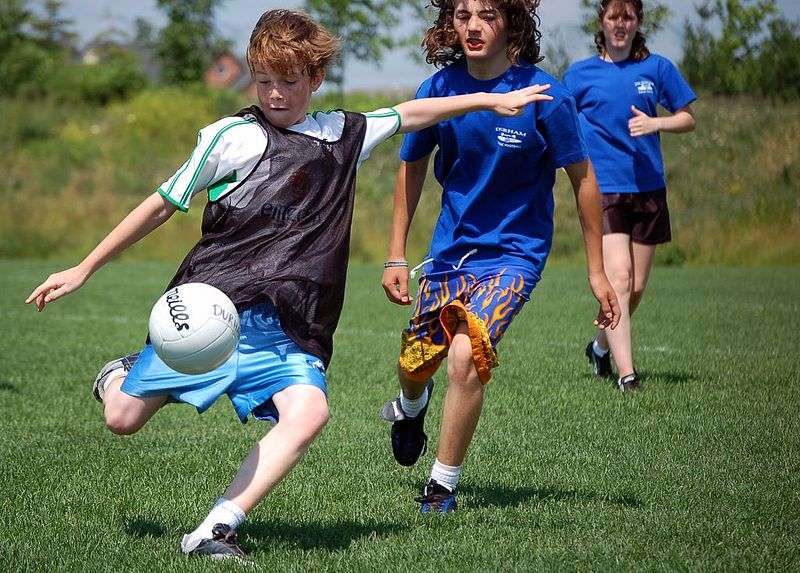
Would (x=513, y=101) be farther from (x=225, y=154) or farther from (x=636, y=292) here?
(x=636, y=292)

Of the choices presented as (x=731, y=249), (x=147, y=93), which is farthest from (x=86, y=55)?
(x=731, y=249)

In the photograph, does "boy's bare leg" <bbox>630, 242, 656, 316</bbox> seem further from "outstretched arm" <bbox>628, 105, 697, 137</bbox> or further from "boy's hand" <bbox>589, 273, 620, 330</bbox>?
"boy's hand" <bbox>589, 273, 620, 330</bbox>

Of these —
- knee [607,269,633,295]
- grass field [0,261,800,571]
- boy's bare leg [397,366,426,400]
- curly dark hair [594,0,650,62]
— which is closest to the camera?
grass field [0,261,800,571]

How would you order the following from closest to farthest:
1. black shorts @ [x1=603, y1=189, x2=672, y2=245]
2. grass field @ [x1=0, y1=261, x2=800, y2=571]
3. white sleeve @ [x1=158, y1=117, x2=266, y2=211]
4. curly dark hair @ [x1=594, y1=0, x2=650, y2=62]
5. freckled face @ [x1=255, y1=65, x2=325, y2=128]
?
white sleeve @ [x1=158, y1=117, x2=266, y2=211]
freckled face @ [x1=255, y1=65, x2=325, y2=128]
grass field @ [x1=0, y1=261, x2=800, y2=571]
curly dark hair @ [x1=594, y1=0, x2=650, y2=62]
black shorts @ [x1=603, y1=189, x2=672, y2=245]

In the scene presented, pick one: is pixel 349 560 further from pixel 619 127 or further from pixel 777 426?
pixel 619 127

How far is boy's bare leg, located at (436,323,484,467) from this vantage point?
4.96 metres

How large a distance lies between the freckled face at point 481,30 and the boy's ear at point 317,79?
78 cm

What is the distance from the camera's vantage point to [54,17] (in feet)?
228

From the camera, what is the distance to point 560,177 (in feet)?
A: 83.7

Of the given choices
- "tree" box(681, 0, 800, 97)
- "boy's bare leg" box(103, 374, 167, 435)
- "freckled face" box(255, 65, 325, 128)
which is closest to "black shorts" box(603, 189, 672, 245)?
"freckled face" box(255, 65, 325, 128)

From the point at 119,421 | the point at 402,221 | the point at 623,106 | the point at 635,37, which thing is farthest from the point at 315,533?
the point at 635,37

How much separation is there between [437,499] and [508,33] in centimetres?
202

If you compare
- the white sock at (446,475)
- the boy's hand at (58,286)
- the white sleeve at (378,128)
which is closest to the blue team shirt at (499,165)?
the white sleeve at (378,128)

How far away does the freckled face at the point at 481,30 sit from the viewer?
16.3 feet
